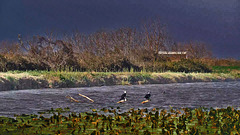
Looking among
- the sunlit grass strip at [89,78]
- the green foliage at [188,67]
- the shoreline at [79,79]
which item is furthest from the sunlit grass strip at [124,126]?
the green foliage at [188,67]

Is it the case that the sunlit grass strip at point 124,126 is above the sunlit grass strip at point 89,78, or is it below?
below

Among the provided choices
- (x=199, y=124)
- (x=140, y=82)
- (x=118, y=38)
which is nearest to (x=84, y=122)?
(x=199, y=124)

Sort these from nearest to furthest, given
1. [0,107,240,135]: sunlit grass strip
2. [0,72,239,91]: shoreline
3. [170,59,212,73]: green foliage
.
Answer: [0,107,240,135]: sunlit grass strip, [0,72,239,91]: shoreline, [170,59,212,73]: green foliage

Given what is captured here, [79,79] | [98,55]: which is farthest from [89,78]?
[98,55]

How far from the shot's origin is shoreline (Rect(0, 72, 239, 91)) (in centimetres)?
1791

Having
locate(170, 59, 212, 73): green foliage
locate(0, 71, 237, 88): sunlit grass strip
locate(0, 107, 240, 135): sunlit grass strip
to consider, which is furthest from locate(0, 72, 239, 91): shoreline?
locate(0, 107, 240, 135): sunlit grass strip

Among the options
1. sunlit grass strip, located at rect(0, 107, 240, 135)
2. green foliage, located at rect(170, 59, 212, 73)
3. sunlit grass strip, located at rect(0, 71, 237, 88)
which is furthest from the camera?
green foliage, located at rect(170, 59, 212, 73)

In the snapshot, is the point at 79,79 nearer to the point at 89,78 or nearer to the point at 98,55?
the point at 89,78

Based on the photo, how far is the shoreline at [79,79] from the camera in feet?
58.8

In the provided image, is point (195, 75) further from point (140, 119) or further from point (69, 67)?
point (140, 119)

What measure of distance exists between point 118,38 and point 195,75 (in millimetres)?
11223

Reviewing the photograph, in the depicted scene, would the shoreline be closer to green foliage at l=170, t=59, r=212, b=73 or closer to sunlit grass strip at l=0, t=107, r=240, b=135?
green foliage at l=170, t=59, r=212, b=73

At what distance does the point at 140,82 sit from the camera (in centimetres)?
2450

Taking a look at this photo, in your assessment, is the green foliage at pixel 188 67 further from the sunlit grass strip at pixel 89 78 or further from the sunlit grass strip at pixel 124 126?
the sunlit grass strip at pixel 124 126
